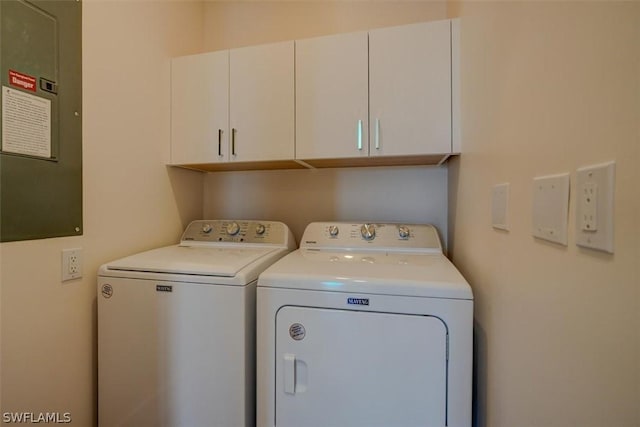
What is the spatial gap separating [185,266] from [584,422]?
1.23 metres

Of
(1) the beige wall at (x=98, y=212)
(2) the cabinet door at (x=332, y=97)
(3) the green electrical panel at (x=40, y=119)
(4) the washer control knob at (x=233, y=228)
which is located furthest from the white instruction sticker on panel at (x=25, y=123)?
(2) the cabinet door at (x=332, y=97)

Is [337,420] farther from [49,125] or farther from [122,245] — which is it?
[49,125]

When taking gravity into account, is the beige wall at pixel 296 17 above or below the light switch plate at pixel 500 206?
above

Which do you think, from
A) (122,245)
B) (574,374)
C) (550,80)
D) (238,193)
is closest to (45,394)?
(122,245)

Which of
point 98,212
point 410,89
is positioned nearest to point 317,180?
point 410,89

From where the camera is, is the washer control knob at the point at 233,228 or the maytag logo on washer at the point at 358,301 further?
the washer control knob at the point at 233,228

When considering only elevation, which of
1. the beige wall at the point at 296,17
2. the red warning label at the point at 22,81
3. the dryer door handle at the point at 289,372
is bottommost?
the dryer door handle at the point at 289,372

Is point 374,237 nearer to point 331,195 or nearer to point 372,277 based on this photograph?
point 331,195

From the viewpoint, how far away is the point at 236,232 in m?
1.72

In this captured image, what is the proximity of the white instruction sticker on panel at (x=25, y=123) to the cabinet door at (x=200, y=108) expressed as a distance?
0.65 meters

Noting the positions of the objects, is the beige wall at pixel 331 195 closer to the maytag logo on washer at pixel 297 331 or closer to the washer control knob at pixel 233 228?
the washer control knob at pixel 233 228

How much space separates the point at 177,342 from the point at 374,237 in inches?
41.5

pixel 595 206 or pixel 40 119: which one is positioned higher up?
pixel 40 119

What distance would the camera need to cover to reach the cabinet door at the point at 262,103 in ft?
5.01
